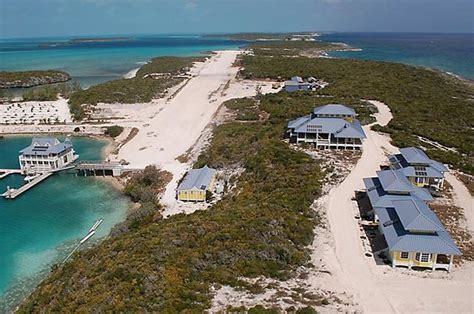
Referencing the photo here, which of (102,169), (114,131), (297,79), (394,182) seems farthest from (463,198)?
(297,79)

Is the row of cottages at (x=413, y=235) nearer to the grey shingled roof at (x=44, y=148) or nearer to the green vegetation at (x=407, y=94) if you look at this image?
the green vegetation at (x=407, y=94)

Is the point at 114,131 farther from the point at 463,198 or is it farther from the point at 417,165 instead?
the point at 463,198

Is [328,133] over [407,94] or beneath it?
beneath

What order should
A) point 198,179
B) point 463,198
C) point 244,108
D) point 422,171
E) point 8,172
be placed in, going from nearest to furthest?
point 463,198, point 422,171, point 198,179, point 8,172, point 244,108

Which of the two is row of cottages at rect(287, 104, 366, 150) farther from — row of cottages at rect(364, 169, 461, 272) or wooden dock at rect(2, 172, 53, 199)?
wooden dock at rect(2, 172, 53, 199)

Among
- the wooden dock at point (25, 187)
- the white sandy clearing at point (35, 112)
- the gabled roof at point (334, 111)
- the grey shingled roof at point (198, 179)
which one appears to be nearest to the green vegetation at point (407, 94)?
the gabled roof at point (334, 111)
